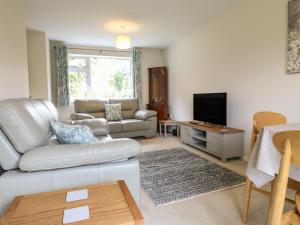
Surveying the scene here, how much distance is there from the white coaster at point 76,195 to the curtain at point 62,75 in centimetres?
414

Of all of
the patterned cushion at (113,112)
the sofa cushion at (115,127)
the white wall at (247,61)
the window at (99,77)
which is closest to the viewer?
the white wall at (247,61)

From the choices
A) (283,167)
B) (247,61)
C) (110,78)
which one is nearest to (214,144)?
(247,61)

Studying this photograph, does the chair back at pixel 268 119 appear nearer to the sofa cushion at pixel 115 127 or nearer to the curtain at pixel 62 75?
the sofa cushion at pixel 115 127

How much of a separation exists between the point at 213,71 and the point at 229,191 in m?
2.35

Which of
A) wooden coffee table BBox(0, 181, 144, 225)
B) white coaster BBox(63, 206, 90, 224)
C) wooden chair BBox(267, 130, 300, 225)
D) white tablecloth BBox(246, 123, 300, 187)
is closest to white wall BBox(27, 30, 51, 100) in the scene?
wooden coffee table BBox(0, 181, 144, 225)

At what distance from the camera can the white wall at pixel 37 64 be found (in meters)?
4.19

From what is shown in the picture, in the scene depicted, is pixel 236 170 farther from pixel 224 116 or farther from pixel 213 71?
pixel 213 71

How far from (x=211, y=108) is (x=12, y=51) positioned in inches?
119

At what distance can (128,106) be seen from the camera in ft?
17.2

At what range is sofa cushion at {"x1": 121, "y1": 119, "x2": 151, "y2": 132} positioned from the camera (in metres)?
4.58

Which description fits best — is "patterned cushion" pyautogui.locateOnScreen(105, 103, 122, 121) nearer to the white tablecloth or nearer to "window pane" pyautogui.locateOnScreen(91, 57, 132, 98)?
"window pane" pyautogui.locateOnScreen(91, 57, 132, 98)

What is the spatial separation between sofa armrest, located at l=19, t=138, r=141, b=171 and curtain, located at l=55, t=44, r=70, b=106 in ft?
12.3

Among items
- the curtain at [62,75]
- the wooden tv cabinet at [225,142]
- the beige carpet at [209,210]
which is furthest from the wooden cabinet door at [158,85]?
the beige carpet at [209,210]

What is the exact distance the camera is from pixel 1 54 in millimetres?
1992
